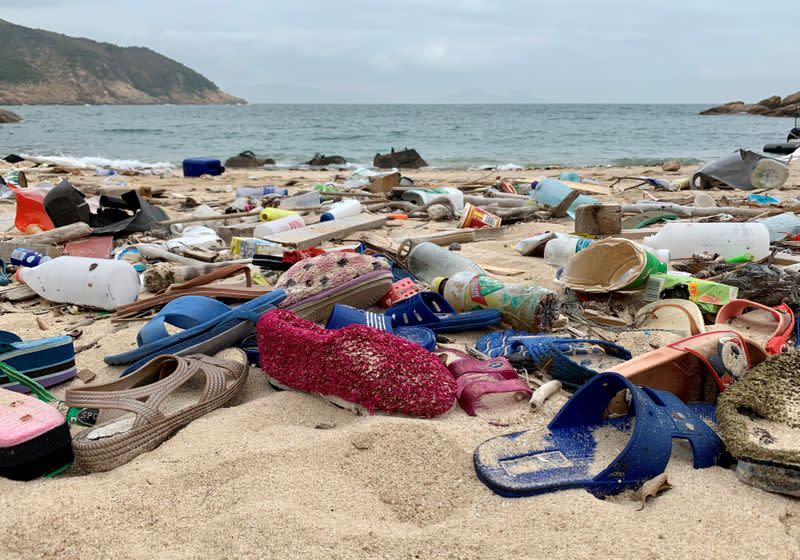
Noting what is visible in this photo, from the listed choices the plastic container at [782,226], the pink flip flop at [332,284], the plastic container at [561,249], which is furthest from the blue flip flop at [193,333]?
the plastic container at [782,226]

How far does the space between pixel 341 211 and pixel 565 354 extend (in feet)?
14.3

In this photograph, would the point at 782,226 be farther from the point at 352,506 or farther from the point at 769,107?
the point at 769,107

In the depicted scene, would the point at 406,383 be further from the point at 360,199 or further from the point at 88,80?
the point at 88,80

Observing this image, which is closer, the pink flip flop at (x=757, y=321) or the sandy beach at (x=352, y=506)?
the sandy beach at (x=352, y=506)

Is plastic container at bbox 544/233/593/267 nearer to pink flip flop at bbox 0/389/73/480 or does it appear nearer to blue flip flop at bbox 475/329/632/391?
Result: blue flip flop at bbox 475/329/632/391

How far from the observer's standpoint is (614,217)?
Answer: 218 inches

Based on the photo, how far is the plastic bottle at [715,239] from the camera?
4613 millimetres

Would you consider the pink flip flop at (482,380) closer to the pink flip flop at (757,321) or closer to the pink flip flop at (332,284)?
the pink flip flop at (332,284)

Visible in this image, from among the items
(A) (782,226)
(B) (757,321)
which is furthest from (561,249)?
(A) (782,226)

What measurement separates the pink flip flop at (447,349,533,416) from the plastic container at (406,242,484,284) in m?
1.60

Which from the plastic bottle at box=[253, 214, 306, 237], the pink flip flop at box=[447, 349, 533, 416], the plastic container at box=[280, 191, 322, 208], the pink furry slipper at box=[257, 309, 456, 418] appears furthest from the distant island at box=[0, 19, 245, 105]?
the pink flip flop at box=[447, 349, 533, 416]

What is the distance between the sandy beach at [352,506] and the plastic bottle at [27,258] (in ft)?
10.3

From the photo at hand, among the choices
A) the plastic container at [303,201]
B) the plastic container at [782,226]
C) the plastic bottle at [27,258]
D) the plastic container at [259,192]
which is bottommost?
the plastic container at [259,192]

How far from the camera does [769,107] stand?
5669 cm
